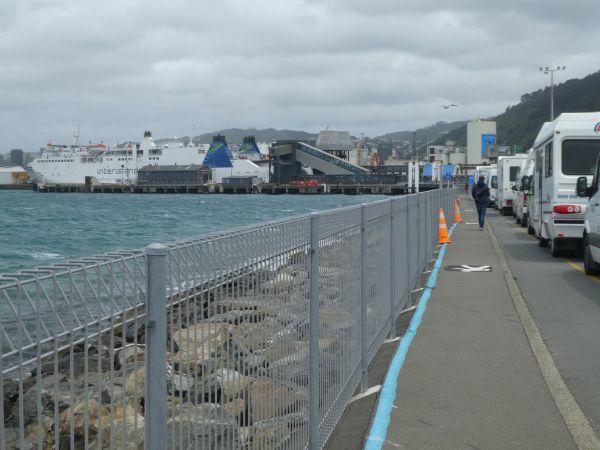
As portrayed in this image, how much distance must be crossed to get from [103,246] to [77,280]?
4122 centimetres

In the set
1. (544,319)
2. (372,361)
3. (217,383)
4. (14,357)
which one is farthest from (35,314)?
(544,319)

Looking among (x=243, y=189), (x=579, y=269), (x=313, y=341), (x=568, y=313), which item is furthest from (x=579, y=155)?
(x=243, y=189)

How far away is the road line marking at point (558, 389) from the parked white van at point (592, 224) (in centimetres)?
300

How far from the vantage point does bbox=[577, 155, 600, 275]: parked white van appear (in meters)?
14.2

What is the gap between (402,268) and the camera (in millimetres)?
10320

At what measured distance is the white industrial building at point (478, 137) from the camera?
145587mm

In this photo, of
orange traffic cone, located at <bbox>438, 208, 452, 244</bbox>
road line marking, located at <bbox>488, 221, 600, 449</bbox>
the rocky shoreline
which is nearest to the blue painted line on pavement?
the rocky shoreline

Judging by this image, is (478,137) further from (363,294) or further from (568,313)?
(363,294)

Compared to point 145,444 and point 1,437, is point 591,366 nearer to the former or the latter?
point 145,444

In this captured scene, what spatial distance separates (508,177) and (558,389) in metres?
36.3

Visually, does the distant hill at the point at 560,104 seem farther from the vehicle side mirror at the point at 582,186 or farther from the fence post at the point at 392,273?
the fence post at the point at 392,273

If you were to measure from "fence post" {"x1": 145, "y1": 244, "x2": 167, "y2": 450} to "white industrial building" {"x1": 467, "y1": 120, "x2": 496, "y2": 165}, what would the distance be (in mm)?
143554

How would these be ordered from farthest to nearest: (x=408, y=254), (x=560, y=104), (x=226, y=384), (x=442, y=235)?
1. (x=560, y=104)
2. (x=442, y=235)
3. (x=408, y=254)
4. (x=226, y=384)

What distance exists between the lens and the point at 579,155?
59.4 ft
